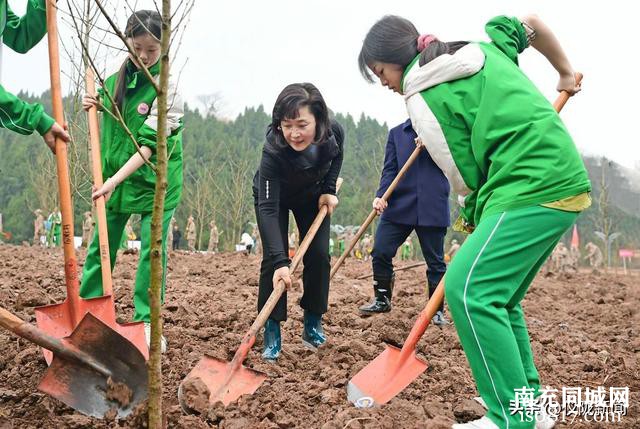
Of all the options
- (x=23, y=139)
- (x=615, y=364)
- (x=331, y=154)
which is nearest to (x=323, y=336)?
(x=331, y=154)

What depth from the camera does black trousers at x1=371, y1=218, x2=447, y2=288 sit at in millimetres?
4887

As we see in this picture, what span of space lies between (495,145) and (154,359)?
54.7 inches

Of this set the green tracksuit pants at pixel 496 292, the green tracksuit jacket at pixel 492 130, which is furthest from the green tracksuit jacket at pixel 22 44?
the green tracksuit pants at pixel 496 292

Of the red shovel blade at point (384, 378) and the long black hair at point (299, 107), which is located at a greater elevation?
the long black hair at point (299, 107)

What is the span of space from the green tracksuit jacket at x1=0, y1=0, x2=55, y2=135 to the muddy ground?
1.13m

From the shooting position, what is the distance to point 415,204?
4.88m

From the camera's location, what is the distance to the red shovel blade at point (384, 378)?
302 centimetres

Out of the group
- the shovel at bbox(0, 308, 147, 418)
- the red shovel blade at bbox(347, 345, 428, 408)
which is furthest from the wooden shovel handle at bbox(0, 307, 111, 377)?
the red shovel blade at bbox(347, 345, 428, 408)

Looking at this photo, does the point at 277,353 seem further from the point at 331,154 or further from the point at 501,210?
the point at 501,210

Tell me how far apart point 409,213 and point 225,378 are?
2.23 meters

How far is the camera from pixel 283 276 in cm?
342

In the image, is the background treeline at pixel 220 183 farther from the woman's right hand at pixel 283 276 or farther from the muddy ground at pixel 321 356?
the woman's right hand at pixel 283 276

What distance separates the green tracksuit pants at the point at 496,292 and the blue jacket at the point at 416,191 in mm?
2453

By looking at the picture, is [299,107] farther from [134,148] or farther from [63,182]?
[63,182]
